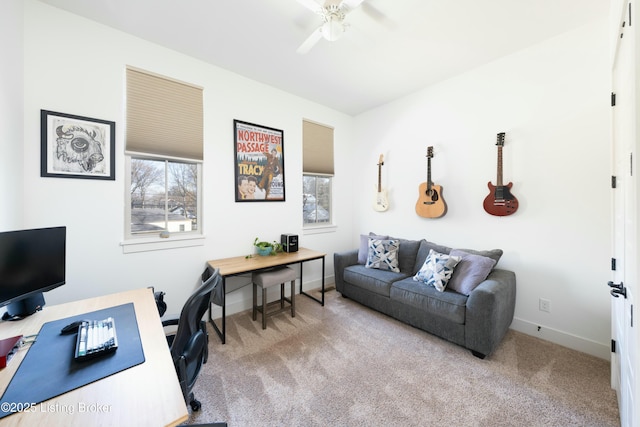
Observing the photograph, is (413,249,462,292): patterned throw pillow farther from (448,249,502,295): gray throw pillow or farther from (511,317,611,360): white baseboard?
(511,317,611,360): white baseboard

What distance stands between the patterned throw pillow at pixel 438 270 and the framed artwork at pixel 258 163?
2008 millimetres

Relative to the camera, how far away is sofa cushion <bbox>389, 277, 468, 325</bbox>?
218 cm

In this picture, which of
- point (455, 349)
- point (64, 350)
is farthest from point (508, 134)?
point (64, 350)

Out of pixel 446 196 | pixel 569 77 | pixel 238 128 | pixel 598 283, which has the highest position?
pixel 569 77

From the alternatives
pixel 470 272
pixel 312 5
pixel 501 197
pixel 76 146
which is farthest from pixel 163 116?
pixel 501 197

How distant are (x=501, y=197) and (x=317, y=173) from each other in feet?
7.79

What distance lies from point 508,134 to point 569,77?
24.0 inches

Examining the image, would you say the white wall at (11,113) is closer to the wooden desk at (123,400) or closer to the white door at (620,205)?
the wooden desk at (123,400)

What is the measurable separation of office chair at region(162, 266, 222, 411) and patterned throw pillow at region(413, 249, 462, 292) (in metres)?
2.13

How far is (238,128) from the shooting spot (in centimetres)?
292

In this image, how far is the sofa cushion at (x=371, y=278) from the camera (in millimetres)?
2771

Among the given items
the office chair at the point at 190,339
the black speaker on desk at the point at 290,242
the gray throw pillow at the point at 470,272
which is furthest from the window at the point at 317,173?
the office chair at the point at 190,339

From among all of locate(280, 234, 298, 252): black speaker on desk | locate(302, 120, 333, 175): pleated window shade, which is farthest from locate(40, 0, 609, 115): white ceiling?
locate(280, 234, 298, 252): black speaker on desk

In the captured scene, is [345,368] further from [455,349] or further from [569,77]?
[569,77]
